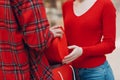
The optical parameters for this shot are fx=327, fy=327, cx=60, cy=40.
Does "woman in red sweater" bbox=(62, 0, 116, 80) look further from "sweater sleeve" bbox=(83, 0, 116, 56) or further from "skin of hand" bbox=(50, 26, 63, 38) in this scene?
"skin of hand" bbox=(50, 26, 63, 38)

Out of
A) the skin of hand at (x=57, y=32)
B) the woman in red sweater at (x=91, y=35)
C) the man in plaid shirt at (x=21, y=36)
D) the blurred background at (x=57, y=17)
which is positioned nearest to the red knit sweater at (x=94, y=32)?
the woman in red sweater at (x=91, y=35)

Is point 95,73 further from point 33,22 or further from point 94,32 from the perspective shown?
point 33,22

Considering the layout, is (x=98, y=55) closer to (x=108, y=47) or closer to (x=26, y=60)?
(x=108, y=47)

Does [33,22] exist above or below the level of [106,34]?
above

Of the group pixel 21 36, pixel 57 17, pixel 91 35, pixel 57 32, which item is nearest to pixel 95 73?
pixel 91 35

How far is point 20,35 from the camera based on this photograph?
1.19 metres

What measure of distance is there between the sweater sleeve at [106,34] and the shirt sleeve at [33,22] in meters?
0.30

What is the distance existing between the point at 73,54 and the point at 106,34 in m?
0.18

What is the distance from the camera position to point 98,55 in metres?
1.49

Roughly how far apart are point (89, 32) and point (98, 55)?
0.12m

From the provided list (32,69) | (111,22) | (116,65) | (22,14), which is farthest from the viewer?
(116,65)

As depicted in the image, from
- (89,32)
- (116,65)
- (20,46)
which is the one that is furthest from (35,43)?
(116,65)

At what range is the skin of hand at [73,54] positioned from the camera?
4.48ft

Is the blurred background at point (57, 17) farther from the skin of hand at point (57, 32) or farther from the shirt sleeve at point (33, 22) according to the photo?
the shirt sleeve at point (33, 22)
